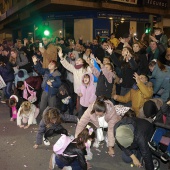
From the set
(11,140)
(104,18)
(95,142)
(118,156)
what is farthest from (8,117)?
(104,18)

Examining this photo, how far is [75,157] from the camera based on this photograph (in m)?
4.52

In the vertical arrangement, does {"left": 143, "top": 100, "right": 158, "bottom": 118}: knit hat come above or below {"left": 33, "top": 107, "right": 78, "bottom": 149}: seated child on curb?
above

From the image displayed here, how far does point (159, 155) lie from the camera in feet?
14.9

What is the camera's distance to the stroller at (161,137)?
4515mm

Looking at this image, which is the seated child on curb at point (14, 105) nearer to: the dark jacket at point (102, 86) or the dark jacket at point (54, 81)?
the dark jacket at point (54, 81)

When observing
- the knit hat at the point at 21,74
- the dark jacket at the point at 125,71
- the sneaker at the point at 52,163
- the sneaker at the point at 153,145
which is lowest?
the sneaker at the point at 52,163

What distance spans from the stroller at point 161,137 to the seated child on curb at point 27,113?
330cm

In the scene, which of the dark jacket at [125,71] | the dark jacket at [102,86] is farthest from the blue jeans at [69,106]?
the dark jacket at [125,71]

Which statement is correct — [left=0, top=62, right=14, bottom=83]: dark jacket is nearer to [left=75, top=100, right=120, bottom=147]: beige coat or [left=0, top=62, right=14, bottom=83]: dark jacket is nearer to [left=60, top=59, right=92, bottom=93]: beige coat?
[left=60, top=59, right=92, bottom=93]: beige coat

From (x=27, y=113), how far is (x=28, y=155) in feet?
5.63

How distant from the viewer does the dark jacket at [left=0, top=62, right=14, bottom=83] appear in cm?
905

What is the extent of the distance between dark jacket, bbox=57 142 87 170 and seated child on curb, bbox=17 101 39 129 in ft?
8.54

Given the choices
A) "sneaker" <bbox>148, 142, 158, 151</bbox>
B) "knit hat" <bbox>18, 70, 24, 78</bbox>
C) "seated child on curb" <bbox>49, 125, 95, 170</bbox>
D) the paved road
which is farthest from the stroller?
"knit hat" <bbox>18, 70, 24, 78</bbox>

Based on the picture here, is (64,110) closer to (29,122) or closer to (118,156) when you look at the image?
(29,122)
